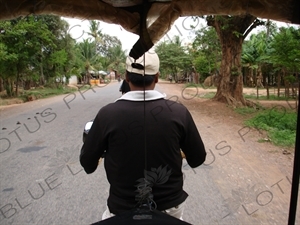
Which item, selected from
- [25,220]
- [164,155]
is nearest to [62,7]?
[164,155]

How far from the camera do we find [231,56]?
1160 centimetres

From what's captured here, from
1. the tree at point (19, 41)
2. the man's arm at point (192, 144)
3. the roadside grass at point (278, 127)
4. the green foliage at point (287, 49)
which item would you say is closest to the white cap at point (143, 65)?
the man's arm at point (192, 144)

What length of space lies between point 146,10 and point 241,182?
9.78 feet

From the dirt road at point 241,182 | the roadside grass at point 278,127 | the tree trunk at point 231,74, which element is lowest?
the roadside grass at point 278,127

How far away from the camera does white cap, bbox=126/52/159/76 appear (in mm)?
1291

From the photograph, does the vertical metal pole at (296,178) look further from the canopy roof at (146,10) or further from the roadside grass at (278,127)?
the roadside grass at (278,127)

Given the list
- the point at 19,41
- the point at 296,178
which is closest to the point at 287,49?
the point at 296,178

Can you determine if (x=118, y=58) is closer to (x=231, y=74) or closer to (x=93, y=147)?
(x=231, y=74)

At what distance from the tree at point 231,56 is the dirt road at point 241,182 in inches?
221

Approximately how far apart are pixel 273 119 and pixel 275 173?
442cm

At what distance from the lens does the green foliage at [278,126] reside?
5918 mm

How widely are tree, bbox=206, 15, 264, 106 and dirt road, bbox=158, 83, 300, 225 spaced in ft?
18.4

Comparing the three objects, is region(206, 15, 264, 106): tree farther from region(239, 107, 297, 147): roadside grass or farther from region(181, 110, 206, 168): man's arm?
region(181, 110, 206, 168): man's arm

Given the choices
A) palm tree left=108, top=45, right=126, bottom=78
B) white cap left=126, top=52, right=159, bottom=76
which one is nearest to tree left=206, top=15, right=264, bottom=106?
palm tree left=108, top=45, right=126, bottom=78
